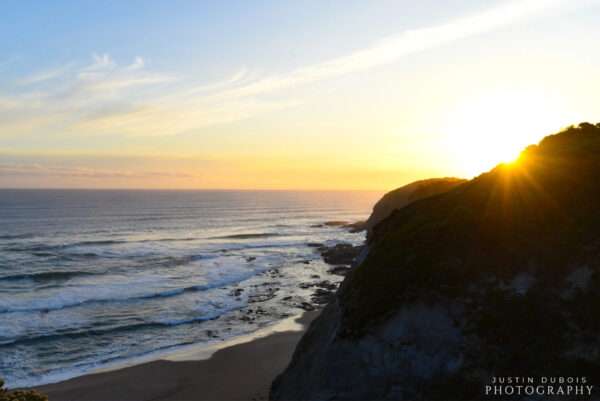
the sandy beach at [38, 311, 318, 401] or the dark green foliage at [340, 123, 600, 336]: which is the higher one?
the dark green foliage at [340, 123, 600, 336]

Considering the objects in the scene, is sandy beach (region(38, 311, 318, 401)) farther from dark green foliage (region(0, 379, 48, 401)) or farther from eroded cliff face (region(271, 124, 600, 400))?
dark green foliage (region(0, 379, 48, 401))

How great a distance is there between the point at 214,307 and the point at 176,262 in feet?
74.8

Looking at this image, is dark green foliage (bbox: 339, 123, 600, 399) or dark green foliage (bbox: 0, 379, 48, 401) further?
dark green foliage (bbox: 0, 379, 48, 401)

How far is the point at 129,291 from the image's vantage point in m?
42.6

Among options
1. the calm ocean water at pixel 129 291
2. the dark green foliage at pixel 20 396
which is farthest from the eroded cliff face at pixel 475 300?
the calm ocean water at pixel 129 291

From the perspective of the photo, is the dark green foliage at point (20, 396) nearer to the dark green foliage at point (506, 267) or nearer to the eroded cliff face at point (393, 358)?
the eroded cliff face at point (393, 358)

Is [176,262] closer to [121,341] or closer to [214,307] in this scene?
[214,307]

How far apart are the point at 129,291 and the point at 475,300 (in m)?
35.5

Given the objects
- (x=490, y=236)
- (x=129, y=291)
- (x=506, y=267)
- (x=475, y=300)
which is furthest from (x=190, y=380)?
(x=129, y=291)

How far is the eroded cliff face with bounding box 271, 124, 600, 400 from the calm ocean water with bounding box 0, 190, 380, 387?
15595 millimetres

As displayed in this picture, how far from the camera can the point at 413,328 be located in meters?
13.2

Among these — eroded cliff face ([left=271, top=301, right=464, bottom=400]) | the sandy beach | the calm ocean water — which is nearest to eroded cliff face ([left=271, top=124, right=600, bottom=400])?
eroded cliff face ([left=271, top=301, right=464, bottom=400])

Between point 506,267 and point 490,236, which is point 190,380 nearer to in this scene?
point 490,236

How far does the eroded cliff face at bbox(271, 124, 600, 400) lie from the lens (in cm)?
1208
